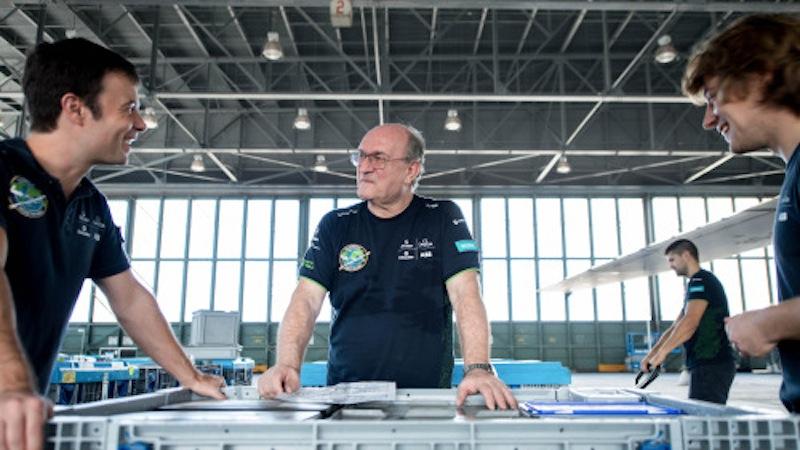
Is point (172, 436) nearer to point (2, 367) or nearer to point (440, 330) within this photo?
point (2, 367)

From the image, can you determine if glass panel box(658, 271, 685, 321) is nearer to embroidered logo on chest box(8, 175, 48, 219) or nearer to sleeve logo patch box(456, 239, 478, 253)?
sleeve logo patch box(456, 239, 478, 253)

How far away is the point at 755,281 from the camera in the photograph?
2014cm

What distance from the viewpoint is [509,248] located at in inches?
803

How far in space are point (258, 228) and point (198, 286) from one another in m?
2.82

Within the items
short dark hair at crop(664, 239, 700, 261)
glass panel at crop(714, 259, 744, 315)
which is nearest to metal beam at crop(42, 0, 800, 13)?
short dark hair at crop(664, 239, 700, 261)

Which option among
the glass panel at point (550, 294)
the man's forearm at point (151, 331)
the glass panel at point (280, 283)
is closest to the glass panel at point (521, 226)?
the glass panel at point (550, 294)

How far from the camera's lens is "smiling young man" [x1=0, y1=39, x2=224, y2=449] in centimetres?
164

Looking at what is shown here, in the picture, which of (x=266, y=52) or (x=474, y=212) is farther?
(x=474, y=212)

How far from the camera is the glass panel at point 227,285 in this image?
20.0 m

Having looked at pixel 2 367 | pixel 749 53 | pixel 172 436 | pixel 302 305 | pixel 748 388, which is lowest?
pixel 748 388

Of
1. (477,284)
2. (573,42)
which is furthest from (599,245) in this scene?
(477,284)

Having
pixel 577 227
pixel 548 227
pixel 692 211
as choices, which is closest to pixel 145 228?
pixel 548 227

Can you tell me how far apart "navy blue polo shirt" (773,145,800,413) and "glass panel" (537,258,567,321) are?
19251 mm

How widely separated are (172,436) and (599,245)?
20818 mm
